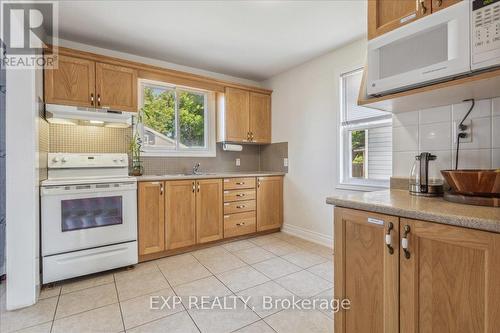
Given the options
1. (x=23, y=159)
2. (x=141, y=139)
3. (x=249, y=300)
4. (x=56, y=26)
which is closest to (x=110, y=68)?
(x=56, y=26)

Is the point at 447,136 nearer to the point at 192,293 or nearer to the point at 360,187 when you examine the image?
the point at 360,187

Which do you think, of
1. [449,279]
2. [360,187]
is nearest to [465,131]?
[449,279]

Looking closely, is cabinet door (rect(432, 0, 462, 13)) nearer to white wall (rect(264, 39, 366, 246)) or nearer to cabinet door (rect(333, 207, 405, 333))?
cabinet door (rect(333, 207, 405, 333))

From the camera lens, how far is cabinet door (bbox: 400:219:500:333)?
0.88 m

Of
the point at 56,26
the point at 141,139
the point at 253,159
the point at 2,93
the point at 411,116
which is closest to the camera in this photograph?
the point at 411,116

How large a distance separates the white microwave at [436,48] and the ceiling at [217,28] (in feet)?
3.59

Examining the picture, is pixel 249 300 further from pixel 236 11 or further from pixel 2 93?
pixel 2 93

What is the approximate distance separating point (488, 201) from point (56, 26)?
3.74m

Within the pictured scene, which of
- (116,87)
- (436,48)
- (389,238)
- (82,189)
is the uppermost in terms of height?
(116,87)

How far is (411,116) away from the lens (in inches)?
67.1

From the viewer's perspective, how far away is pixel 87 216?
95.1 inches

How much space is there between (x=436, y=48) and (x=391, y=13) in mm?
383

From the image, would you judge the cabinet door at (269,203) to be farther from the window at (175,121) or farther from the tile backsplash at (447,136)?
the tile backsplash at (447,136)

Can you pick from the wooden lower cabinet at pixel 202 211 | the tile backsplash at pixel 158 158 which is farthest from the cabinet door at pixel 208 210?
the tile backsplash at pixel 158 158
